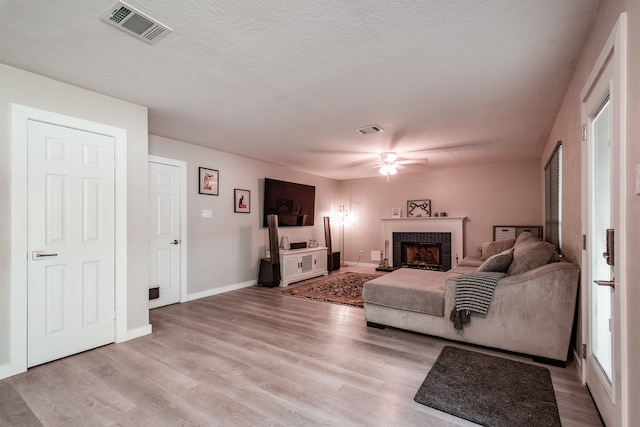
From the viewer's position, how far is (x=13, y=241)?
2.36 metres

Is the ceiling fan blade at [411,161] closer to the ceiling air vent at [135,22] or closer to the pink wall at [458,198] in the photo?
the pink wall at [458,198]

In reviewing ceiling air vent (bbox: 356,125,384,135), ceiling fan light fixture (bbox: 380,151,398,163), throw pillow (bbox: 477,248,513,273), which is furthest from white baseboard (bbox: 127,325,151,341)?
ceiling fan light fixture (bbox: 380,151,398,163)

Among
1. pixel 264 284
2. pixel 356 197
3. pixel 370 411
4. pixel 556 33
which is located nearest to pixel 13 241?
pixel 370 411

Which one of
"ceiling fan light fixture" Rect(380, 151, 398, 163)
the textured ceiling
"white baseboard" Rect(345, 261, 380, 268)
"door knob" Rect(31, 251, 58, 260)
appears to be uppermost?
the textured ceiling

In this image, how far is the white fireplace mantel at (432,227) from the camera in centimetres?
647

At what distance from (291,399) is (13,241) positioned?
2.53m

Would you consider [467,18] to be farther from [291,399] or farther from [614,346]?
[291,399]

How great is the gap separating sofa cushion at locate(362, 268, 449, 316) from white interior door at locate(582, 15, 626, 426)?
1.15 metres

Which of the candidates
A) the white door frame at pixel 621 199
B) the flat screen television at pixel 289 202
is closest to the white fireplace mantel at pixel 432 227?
the flat screen television at pixel 289 202

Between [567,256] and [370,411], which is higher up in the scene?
[567,256]

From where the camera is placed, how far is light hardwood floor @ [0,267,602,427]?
5.92 feet

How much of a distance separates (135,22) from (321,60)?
4.03 feet

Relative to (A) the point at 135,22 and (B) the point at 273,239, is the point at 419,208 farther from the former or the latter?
(A) the point at 135,22

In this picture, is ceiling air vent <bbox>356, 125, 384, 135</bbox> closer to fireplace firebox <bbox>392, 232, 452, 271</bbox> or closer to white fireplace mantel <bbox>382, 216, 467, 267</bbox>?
white fireplace mantel <bbox>382, 216, 467, 267</bbox>
